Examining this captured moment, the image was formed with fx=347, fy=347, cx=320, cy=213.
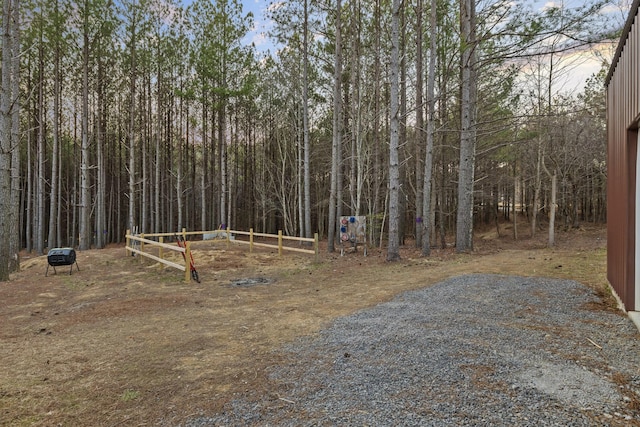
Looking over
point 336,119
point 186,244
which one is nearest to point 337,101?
point 336,119

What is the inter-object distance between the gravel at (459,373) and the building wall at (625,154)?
2.08 feet

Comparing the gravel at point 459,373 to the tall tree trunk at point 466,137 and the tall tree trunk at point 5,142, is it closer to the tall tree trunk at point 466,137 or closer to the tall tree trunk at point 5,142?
the tall tree trunk at point 466,137

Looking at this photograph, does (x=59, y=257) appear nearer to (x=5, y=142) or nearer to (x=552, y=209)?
(x=5, y=142)

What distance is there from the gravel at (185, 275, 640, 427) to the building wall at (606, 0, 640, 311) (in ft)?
2.08

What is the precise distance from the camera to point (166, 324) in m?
5.16

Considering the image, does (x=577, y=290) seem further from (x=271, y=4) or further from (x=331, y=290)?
(x=271, y=4)

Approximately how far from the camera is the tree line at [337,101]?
36.4 ft

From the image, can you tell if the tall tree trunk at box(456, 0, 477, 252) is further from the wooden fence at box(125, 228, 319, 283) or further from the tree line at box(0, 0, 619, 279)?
the wooden fence at box(125, 228, 319, 283)

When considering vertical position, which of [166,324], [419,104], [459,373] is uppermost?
[419,104]

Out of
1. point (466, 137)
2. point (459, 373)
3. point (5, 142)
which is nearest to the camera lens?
point (459, 373)

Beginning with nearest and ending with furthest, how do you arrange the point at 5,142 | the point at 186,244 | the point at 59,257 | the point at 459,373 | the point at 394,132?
the point at 459,373 → the point at 186,244 → the point at 5,142 → the point at 59,257 → the point at 394,132

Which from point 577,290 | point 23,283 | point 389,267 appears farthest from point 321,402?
point 23,283

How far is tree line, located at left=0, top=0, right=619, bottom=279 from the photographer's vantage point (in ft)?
36.4

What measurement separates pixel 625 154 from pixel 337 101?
33.0ft
